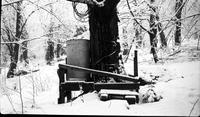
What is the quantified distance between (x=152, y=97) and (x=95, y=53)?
6.29 ft

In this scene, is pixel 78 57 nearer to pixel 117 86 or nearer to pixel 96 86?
pixel 96 86

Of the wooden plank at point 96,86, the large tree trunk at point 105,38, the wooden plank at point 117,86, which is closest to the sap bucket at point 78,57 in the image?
the large tree trunk at point 105,38

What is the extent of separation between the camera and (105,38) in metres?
5.81

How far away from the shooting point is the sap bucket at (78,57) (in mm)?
5961

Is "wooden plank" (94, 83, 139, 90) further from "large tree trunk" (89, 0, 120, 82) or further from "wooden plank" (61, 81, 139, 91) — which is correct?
"large tree trunk" (89, 0, 120, 82)

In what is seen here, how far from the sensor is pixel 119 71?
19.0 ft

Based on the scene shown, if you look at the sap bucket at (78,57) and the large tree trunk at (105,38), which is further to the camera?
the sap bucket at (78,57)

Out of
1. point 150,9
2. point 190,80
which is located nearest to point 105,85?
point 190,80

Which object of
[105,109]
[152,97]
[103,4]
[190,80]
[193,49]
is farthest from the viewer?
[193,49]

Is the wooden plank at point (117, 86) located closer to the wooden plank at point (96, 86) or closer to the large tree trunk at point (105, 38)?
the wooden plank at point (96, 86)

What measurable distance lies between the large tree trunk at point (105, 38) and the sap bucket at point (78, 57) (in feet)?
0.78

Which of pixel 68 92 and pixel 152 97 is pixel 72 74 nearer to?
pixel 68 92

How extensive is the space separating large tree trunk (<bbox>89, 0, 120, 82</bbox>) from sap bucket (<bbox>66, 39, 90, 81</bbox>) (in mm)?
239

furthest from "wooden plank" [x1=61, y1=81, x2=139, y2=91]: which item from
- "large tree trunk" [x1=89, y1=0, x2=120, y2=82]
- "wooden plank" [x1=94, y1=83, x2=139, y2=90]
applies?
"large tree trunk" [x1=89, y1=0, x2=120, y2=82]
